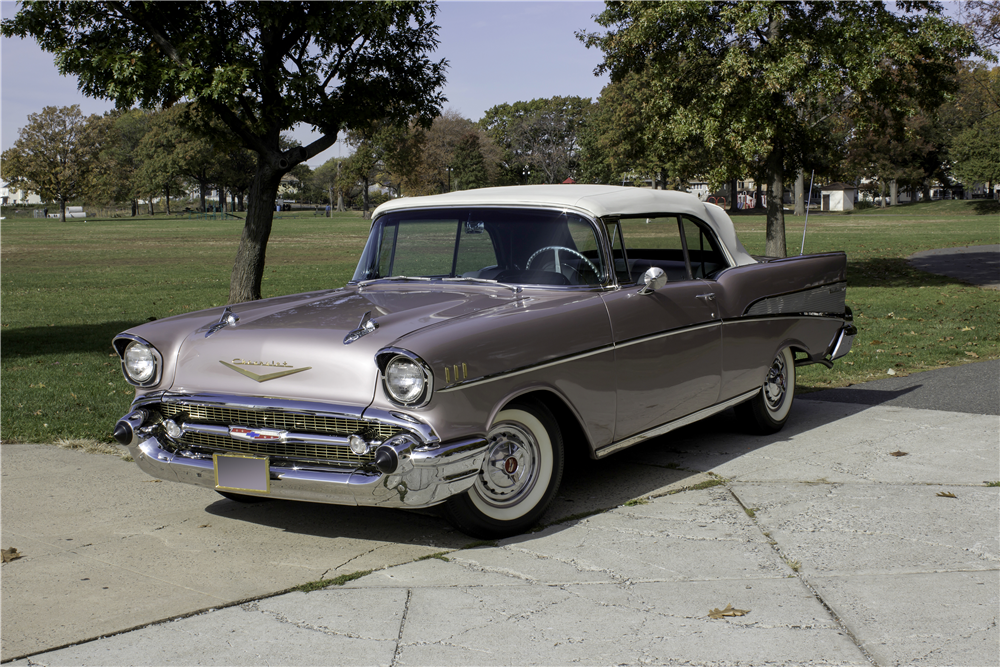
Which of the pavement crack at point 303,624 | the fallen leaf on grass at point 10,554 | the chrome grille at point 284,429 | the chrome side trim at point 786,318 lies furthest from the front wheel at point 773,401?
the fallen leaf on grass at point 10,554

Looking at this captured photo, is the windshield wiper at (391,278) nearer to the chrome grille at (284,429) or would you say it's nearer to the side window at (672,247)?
the side window at (672,247)

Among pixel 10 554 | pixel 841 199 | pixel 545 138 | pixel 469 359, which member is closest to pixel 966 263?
pixel 469 359

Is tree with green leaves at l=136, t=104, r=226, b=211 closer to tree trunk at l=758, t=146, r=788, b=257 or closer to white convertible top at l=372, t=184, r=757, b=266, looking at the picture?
tree trunk at l=758, t=146, r=788, b=257

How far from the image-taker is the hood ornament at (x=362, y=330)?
4102 millimetres

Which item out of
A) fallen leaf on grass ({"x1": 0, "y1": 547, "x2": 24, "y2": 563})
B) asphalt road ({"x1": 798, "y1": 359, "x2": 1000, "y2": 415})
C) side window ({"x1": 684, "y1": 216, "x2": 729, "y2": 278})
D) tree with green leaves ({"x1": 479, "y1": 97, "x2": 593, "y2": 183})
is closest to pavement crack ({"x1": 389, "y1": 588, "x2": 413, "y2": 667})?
fallen leaf on grass ({"x1": 0, "y1": 547, "x2": 24, "y2": 563})

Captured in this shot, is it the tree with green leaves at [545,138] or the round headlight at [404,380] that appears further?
the tree with green leaves at [545,138]

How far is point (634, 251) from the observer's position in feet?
17.7

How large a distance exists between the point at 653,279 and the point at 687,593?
5.96 feet

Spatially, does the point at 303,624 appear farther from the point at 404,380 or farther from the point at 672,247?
the point at 672,247

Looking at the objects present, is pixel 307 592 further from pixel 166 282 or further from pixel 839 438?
pixel 166 282

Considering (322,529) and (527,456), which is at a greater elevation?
(527,456)

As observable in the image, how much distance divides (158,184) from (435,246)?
3620 inches

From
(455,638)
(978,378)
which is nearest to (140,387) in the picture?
(455,638)

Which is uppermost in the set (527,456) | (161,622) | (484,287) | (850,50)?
(850,50)
